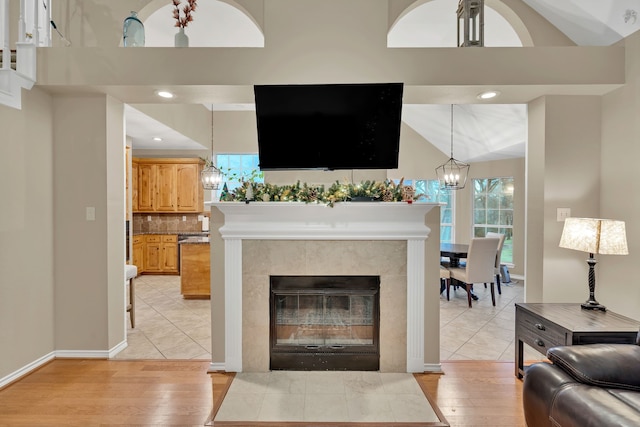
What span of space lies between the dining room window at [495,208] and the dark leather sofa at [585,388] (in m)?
5.33

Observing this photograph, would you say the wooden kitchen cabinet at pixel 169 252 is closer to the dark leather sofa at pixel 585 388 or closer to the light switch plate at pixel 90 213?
the light switch plate at pixel 90 213

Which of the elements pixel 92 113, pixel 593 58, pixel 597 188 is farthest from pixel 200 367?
pixel 593 58

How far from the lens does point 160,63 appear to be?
2799 mm

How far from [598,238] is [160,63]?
354 cm

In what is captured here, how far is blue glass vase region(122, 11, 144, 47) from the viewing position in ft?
9.39

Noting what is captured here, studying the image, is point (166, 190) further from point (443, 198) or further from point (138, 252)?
point (443, 198)

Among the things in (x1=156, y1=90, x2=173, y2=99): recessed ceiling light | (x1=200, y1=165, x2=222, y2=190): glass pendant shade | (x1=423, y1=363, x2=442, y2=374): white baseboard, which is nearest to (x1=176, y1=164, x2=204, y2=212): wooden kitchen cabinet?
(x1=200, y1=165, x2=222, y2=190): glass pendant shade

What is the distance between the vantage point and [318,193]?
280 centimetres

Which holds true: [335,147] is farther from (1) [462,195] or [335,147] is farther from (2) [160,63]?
Answer: (1) [462,195]

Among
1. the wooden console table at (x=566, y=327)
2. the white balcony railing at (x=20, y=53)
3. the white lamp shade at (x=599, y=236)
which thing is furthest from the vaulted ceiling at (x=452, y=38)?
the wooden console table at (x=566, y=327)

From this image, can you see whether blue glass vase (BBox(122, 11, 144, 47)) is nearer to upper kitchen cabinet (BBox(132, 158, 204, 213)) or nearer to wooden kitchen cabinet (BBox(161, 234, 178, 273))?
upper kitchen cabinet (BBox(132, 158, 204, 213))

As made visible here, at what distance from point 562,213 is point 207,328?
3.70 metres

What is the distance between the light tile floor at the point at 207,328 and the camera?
3248 millimetres

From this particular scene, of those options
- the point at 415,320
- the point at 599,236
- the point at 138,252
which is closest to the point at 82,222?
the point at 415,320
